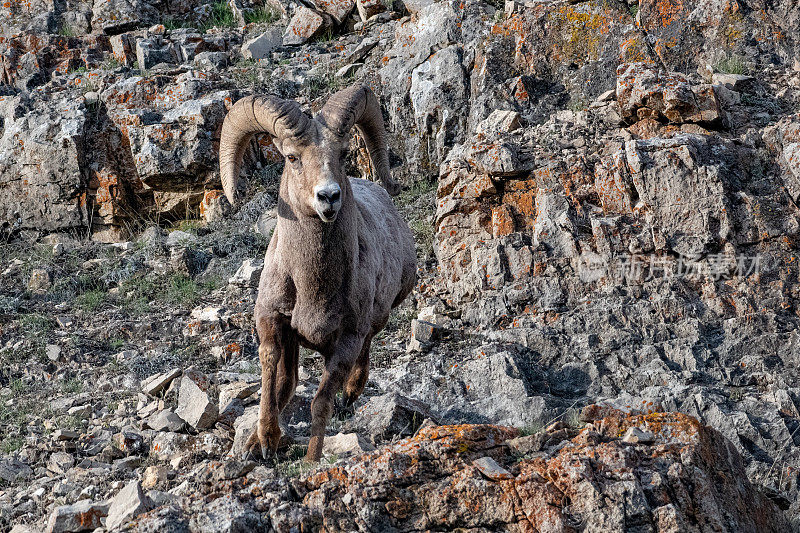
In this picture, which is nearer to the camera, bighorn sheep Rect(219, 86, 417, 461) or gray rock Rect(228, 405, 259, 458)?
bighorn sheep Rect(219, 86, 417, 461)

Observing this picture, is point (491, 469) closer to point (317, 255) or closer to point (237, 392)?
point (317, 255)

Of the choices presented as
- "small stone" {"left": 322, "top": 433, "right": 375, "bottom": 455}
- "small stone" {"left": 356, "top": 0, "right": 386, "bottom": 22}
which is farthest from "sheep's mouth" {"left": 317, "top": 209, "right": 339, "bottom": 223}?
"small stone" {"left": 356, "top": 0, "right": 386, "bottom": 22}

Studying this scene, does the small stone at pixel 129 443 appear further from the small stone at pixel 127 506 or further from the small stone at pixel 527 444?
the small stone at pixel 527 444

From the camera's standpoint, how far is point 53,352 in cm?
880

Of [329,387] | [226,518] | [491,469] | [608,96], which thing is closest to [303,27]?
[608,96]

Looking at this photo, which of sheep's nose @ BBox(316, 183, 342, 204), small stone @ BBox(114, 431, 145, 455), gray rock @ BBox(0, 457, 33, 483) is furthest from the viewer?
small stone @ BBox(114, 431, 145, 455)

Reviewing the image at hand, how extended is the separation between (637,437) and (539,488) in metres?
0.73

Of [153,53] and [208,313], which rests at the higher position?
[153,53]

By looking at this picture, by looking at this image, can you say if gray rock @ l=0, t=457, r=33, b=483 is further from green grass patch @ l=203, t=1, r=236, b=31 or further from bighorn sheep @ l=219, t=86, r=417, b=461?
green grass patch @ l=203, t=1, r=236, b=31

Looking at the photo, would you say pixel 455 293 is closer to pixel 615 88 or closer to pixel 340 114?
pixel 615 88

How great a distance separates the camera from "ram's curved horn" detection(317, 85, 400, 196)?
5994 mm

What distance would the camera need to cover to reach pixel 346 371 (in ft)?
19.8

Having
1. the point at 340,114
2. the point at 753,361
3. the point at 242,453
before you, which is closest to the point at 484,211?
the point at 753,361

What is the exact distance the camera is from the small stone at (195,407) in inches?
257
